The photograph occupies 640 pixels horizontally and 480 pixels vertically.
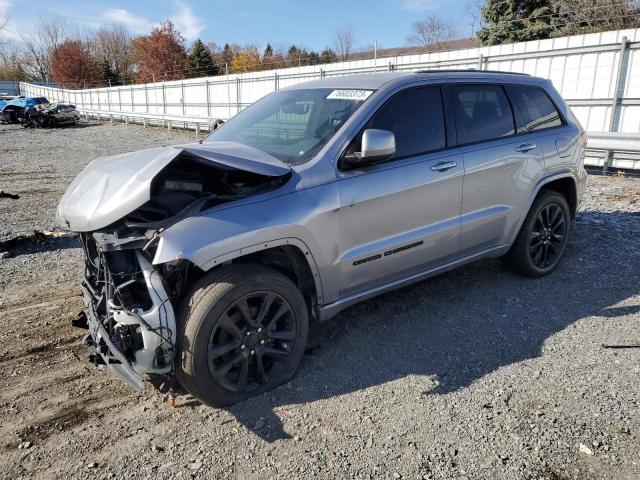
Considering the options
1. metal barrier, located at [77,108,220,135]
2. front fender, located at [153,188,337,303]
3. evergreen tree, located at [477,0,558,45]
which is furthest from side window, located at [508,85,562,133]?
evergreen tree, located at [477,0,558,45]

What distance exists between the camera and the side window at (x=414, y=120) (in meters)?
3.73

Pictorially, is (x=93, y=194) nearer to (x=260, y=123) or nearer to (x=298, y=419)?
(x=260, y=123)

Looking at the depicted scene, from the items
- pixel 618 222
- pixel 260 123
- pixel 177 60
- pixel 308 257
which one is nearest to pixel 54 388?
pixel 308 257

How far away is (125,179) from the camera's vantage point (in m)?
2.92

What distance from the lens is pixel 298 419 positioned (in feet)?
9.77

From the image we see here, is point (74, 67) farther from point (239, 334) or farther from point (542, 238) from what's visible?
point (239, 334)

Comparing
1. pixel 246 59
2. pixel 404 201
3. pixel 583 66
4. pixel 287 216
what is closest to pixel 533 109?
pixel 404 201

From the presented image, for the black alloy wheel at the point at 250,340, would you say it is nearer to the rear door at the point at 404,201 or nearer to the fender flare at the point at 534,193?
the rear door at the point at 404,201

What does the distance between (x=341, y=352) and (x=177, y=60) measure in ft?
210

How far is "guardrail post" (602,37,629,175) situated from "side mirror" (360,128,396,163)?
28.6 ft

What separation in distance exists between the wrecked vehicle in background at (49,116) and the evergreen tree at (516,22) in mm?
23747

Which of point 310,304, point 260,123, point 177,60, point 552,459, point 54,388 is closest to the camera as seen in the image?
point 552,459

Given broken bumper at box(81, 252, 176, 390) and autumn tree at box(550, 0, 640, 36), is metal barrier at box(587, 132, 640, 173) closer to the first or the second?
broken bumper at box(81, 252, 176, 390)

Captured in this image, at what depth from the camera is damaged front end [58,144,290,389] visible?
2791 mm
